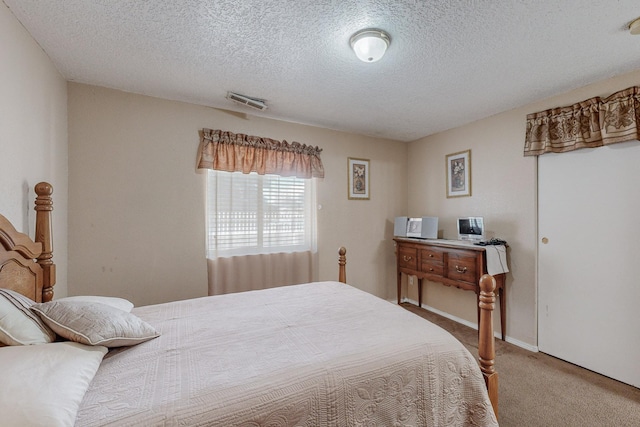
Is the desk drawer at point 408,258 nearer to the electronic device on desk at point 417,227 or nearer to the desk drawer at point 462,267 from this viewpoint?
the electronic device on desk at point 417,227

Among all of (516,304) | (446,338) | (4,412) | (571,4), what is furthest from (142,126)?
(516,304)

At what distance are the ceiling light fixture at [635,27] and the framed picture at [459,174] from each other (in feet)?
5.69

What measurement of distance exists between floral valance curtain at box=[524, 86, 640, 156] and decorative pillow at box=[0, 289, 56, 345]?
12.2 ft

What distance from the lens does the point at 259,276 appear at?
3.10 metres

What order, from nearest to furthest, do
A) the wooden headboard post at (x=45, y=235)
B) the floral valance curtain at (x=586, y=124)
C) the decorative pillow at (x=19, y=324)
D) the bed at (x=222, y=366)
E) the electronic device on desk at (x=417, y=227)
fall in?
the bed at (x=222, y=366), the decorative pillow at (x=19, y=324), the wooden headboard post at (x=45, y=235), the floral valance curtain at (x=586, y=124), the electronic device on desk at (x=417, y=227)

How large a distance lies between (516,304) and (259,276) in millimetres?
2744

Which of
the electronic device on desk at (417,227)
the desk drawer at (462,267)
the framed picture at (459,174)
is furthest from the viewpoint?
the electronic device on desk at (417,227)

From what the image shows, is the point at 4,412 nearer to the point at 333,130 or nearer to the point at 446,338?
the point at 446,338

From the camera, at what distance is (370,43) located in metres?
1.69

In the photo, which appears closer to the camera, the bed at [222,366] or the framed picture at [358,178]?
the bed at [222,366]

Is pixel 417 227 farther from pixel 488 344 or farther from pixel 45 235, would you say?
pixel 45 235

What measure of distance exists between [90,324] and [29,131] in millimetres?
1417

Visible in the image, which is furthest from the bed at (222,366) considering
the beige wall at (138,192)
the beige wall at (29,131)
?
the beige wall at (138,192)

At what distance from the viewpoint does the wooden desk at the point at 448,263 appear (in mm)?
2806
